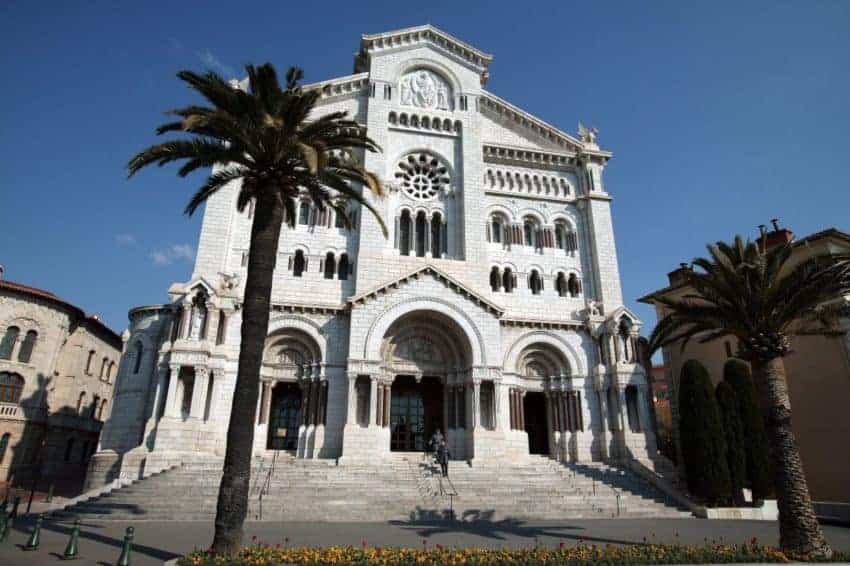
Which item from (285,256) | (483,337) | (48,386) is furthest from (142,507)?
(48,386)

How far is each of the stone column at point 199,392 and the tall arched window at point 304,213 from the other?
389 inches

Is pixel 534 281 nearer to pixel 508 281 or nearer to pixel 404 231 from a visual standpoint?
pixel 508 281

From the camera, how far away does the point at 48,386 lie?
35.2 metres

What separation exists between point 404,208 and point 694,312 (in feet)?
60.2

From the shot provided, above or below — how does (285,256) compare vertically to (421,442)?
above

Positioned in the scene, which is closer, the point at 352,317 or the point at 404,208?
the point at 352,317

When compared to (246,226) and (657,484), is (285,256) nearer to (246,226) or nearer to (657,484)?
(246,226)

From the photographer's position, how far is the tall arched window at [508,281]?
30.8 metres

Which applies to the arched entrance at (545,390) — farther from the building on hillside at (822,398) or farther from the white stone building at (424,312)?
the building on hillside at (822,398)

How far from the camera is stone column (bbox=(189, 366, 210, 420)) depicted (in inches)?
918

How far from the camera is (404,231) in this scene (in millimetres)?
31125

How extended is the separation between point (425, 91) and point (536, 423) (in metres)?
22.2

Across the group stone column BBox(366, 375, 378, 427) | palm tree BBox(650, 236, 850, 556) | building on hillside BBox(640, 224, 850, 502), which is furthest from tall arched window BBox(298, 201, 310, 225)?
palm tree BBox(650, 236, 850, 556)

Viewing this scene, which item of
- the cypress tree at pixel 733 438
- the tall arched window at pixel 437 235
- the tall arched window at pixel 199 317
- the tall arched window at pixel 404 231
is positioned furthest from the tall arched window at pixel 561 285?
the tall arched window at pixel 199 317
